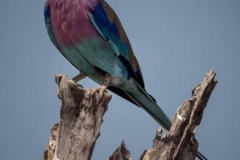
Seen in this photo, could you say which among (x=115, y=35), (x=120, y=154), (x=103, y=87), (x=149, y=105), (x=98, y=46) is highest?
(x=115, y=35)

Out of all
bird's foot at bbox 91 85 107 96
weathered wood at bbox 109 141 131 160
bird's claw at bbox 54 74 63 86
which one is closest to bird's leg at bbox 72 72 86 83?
bird's claw at bbox 54 74 63 86

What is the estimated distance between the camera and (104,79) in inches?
180

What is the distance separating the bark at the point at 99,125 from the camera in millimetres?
3242

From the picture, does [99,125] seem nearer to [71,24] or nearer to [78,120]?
[78,120]

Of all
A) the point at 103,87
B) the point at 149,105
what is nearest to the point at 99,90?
the point at 103,87

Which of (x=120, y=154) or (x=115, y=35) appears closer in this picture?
(x=120, y=154)

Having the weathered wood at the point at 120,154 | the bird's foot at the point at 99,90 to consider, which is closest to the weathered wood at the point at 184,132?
the weathered wood at the point at 120,154


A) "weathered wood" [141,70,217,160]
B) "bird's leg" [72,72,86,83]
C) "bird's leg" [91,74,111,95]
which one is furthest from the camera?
"bird's leg" [72,72,86,83]

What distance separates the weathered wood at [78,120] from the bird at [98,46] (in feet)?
3.06

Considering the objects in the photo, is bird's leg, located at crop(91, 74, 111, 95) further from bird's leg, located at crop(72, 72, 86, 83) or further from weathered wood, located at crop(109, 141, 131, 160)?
weathered wood, located at crop(109, 141, 131, 160)

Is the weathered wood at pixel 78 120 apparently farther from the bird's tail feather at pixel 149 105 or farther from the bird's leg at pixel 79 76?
the bird's leg at pixel 79 76

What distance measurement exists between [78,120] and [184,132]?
82 cm

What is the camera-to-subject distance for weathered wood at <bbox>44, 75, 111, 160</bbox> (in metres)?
3.21

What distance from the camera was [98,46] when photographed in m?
4.50
